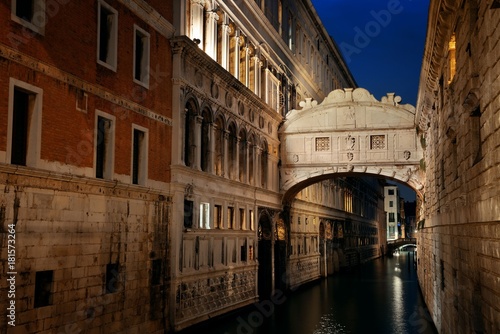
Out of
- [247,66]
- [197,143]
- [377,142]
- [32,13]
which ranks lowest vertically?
[197,143]

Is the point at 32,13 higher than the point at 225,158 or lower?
higher

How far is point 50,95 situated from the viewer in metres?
12.6

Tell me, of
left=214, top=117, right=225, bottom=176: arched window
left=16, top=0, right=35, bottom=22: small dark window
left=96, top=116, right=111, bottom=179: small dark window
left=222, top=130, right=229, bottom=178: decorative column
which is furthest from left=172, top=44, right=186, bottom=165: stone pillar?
left=16, top=0, right=35, bottom=22: small dark window

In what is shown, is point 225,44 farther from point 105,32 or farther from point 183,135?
point 105,32

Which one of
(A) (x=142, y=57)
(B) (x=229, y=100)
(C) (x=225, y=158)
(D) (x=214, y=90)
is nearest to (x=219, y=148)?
(C) (x=225, y=158)

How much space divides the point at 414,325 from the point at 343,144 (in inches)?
357

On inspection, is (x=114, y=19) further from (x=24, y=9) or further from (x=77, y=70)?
(x=24, y=9)

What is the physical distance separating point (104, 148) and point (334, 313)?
503 inches

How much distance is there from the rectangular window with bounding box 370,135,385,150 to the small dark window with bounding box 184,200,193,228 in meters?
10.9

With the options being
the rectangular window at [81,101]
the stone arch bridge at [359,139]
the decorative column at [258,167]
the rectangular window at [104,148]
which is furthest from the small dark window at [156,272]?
the stone arch bridge at [359,139]

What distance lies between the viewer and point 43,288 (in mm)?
12250

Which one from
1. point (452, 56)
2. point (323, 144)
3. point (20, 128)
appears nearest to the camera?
point (20, 128)

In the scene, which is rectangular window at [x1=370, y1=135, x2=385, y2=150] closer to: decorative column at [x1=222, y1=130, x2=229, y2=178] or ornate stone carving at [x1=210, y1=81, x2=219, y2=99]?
decorative column at [x1=222, y1=130, x2=229, y2=178]

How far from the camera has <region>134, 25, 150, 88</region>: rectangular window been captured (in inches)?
655
